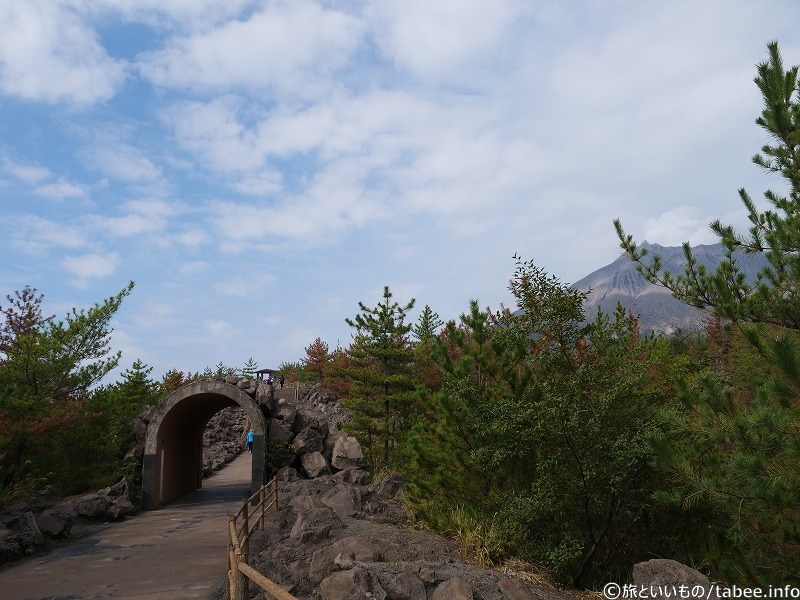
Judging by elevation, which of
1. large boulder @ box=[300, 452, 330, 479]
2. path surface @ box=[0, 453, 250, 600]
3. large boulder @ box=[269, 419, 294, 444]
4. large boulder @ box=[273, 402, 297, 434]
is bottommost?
path surface @ box=[0, 453, 250, 600]

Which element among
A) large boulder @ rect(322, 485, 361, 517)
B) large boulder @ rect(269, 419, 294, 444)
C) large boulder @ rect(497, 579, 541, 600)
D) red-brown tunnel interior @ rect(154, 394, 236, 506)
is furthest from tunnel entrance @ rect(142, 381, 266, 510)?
large boulder @ rect(497, 579, 541, 600)

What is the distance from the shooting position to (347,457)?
62.4ft

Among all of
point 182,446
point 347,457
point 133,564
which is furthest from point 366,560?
point 182,446

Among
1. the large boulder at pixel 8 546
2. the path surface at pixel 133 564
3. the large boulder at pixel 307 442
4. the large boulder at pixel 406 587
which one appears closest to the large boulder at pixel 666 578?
the large boulder at pixel 406 587

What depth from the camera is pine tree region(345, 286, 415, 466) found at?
1969cm

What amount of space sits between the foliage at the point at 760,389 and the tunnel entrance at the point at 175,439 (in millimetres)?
13187

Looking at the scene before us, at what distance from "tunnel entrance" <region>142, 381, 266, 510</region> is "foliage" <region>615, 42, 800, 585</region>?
43.3 ft

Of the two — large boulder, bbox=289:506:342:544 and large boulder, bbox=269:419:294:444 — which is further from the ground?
large boulder, bbox=269:419:294:444

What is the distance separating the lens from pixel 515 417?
27.7ft

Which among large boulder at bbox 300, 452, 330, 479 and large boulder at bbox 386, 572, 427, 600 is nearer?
large boulder at bbox 386, 572, 427, 600

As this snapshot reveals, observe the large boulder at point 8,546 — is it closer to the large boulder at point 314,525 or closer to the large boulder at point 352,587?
the large boulder at point 314,525

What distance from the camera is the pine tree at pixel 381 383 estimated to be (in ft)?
Result: 64.6

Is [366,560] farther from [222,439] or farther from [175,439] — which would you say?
[222,439]

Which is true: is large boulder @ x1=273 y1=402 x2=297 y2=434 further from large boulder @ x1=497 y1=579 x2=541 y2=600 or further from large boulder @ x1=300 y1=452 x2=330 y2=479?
large boulder @ x1=497 y1=579 x2=541 y2=600
